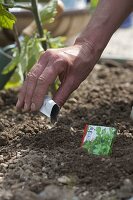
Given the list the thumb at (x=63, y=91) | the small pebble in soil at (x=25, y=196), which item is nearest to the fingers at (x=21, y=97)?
the thumb at (x=63, y=91)

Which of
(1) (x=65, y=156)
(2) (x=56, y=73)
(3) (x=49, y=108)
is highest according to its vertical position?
(2) (x=56, y=73)

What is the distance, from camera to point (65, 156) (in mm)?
1762

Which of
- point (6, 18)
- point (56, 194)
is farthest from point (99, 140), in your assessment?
point (6, 18)

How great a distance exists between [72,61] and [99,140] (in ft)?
0.91

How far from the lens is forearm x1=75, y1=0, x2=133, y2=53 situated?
1882 mm

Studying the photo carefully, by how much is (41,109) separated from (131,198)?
485 mm

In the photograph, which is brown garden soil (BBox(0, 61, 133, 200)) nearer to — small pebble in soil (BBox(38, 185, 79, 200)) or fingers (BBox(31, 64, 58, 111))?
small pebble in soil (BBox(38, 185, 79, 200))

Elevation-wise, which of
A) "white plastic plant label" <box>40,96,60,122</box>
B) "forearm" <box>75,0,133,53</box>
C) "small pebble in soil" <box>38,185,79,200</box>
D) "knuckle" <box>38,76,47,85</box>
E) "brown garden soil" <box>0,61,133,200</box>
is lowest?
"brown garden soil" <box>0,61,133,200</box>

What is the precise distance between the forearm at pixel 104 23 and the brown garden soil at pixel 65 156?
342mm

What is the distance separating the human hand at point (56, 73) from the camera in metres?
1.78

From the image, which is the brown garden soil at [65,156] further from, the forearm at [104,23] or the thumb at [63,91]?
the forearm at [104,23]

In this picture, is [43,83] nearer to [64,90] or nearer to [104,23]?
[64,90]

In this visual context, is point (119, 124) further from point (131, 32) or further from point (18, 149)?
point (131, 32)

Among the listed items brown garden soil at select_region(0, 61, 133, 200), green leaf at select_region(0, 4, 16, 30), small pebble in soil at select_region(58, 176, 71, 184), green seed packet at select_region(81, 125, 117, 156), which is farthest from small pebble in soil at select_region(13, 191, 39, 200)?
green leaf at select_region(0, 4, 16, 30)
